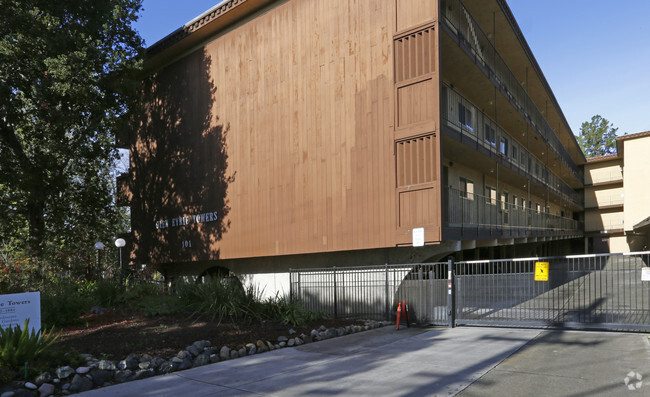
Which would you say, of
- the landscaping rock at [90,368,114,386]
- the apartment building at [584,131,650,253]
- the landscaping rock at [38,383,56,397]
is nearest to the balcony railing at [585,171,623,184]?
the apartment building at [584,131,650,253]

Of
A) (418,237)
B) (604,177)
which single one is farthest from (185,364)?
(604,177)

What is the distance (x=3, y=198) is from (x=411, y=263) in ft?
63.0

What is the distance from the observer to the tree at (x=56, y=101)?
1819 cm

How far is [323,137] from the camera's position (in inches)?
→ 630

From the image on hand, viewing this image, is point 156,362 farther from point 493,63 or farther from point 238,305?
point 493,63

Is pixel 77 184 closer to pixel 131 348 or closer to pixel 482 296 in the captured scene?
pixel 131 348

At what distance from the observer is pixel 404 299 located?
13.4 meters

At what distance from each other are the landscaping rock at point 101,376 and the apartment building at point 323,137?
28.5 ft

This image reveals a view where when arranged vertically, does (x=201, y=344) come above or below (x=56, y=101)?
below

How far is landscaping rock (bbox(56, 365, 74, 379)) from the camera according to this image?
24.2 feet

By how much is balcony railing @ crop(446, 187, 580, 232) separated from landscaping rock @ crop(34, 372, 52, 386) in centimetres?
1064

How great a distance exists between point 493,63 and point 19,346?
20.7 meters

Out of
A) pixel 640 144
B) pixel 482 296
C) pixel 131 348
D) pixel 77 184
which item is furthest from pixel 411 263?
pixel 640 144

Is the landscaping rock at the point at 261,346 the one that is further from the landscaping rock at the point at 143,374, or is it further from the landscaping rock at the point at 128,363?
the landscaping rock at the point at 128,363
